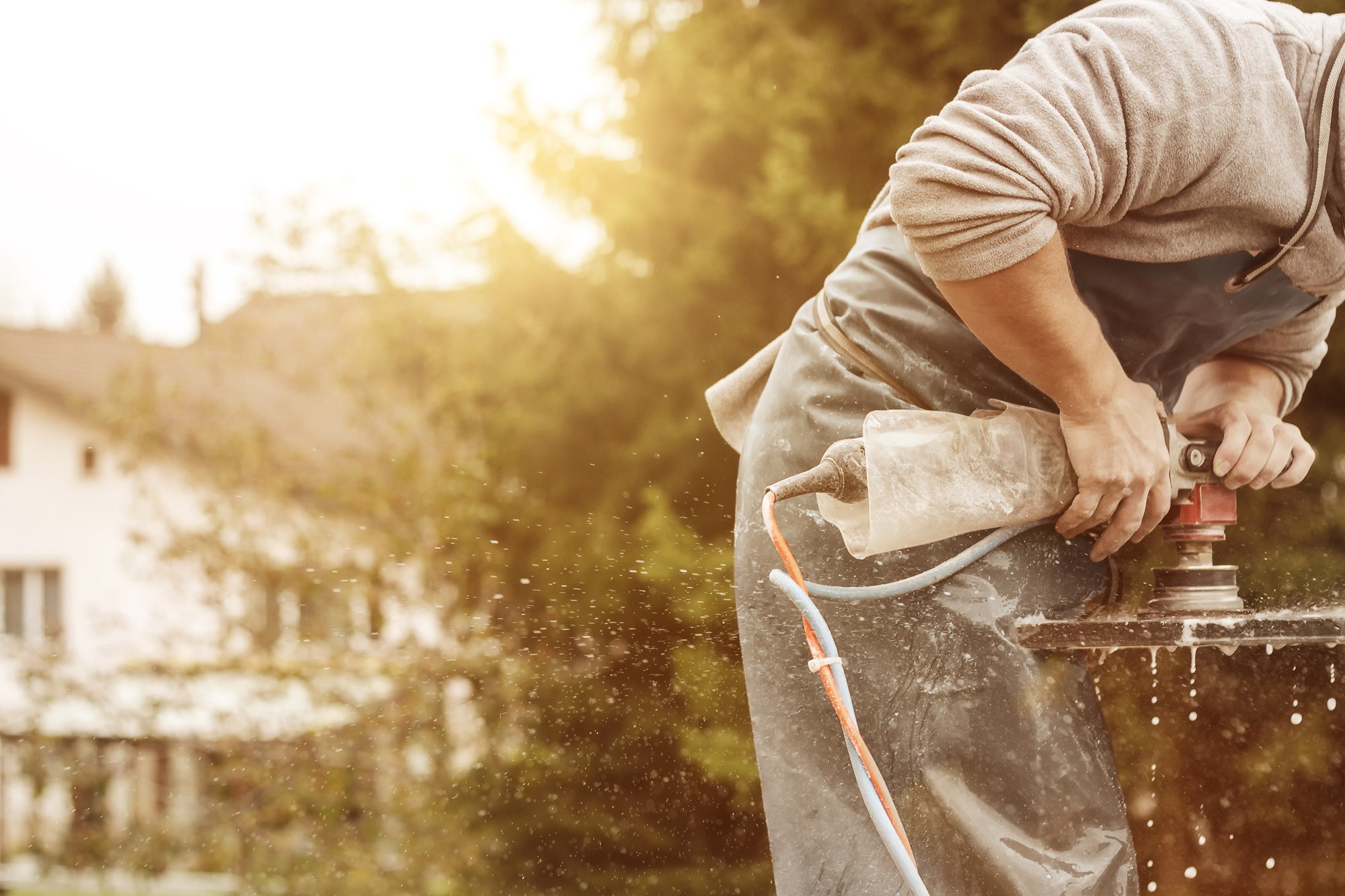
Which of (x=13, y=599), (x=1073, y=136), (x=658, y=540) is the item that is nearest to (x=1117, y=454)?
(x=1073, y=136)

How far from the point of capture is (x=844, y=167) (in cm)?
384

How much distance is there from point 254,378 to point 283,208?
4813mm

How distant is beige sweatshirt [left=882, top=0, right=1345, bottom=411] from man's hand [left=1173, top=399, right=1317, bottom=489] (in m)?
0.26

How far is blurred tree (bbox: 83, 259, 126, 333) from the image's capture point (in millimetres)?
37062

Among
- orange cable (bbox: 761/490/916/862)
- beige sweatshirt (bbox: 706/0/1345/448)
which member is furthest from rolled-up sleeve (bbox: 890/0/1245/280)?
orange cable (bbox: 761/490/916/862)

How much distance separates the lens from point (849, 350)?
4.47 feet

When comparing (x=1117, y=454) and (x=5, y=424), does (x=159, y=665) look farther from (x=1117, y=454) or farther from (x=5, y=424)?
(x=5, y=424)

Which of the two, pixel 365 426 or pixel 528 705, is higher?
pixel 365 426

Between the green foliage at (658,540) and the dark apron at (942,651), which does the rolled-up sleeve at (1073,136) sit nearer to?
the dark apron at (942,651)

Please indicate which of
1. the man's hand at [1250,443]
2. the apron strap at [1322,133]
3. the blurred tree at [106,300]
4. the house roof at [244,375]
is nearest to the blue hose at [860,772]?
the man's hand at [1250,443]

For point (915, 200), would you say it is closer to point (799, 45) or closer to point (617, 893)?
point (799, 45)

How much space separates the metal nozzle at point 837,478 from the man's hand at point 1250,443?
1.29ft

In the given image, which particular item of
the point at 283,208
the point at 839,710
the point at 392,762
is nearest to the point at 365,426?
the point at 283,208

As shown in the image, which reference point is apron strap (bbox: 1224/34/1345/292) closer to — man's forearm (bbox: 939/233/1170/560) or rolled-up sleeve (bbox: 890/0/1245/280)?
rolled-up sleeve (bbox: 890/0/1245/280)
